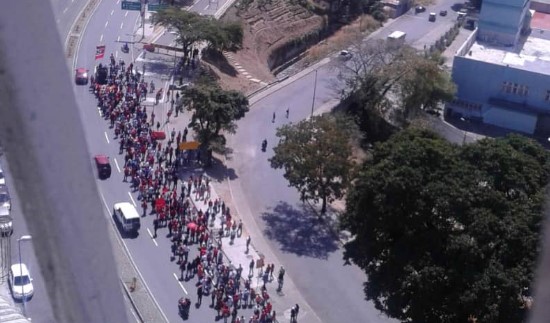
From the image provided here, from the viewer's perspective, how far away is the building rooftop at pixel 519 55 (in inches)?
1125

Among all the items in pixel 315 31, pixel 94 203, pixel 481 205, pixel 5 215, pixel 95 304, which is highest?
pixel 94 203

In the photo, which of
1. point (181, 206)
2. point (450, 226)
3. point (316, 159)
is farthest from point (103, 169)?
point (450, 226)

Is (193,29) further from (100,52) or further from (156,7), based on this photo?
(156,7)

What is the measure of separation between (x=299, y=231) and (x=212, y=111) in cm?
380

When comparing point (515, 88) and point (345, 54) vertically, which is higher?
point (345, 54)

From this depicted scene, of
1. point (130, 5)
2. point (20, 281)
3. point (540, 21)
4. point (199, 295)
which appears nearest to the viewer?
point (20, 281)

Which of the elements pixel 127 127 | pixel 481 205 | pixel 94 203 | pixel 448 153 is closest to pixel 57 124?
pixel 94 203

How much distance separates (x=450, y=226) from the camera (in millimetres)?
12648

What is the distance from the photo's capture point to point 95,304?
1948 mm

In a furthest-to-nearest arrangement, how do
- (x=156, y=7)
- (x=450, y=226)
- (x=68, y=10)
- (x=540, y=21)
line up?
(x=540, y=21) < (x=68, y=10) < (x=156, y=7) < (x=450, y=226)

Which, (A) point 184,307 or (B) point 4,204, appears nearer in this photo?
(A) point 184,307

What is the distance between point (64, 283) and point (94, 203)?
0.70ft

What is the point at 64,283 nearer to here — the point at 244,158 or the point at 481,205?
the point at 481,205

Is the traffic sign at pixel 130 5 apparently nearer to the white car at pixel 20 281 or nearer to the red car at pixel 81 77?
the red car at pixel 81 77
